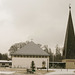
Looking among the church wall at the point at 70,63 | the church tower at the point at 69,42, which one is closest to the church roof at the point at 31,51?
the church wall at the point at 70,63


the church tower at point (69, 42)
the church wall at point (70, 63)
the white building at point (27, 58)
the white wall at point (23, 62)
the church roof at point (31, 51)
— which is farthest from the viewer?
the church tower at point (69, 42)

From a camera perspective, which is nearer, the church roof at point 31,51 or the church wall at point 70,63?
the church roof at point 31,51

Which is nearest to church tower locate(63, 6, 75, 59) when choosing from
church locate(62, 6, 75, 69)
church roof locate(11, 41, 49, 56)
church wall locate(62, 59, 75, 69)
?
church locate(62, 6, 75, 69)

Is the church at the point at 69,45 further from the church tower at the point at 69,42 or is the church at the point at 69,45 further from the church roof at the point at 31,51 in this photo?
the church roof at the point at 31,51

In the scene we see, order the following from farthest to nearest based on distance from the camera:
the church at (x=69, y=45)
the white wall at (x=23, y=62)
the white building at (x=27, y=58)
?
the church at (x=69, y=45) < the white building at (x=27, y=58) < the white wall at (x=23, y=62)

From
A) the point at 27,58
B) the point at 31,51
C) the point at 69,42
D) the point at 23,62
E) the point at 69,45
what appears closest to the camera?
the point at 23,62

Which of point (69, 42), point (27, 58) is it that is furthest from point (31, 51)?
point (69, 42)

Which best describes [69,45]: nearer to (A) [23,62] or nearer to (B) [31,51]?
(B) [31,51]

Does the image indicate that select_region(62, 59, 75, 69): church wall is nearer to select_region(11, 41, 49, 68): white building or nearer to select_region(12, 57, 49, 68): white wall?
select_region(11, 41, 49, 68): white building

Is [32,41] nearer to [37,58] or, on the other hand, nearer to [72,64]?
[37,58]

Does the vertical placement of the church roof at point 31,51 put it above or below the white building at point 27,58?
above

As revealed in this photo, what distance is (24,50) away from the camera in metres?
50.0

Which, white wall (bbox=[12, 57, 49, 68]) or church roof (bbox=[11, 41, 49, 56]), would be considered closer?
white wall (bbox=[12, 57, 49, 68])

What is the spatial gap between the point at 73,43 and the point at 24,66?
1652cm
